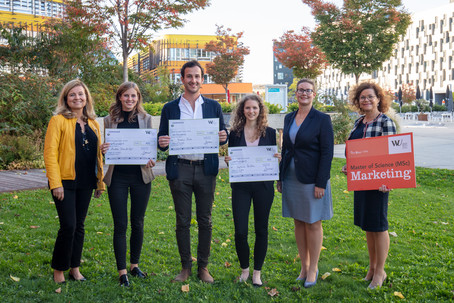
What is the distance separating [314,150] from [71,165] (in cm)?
248

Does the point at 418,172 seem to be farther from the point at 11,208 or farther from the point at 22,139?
the point at 22,139

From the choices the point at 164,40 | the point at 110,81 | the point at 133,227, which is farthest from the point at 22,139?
the point at 164,40

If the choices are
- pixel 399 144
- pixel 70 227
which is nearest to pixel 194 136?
pixel 70 227

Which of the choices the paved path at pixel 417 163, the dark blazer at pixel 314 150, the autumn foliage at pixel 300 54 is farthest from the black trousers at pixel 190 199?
the autumn foliage at pixel 300 54

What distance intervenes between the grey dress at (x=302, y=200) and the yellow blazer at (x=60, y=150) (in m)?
2.23

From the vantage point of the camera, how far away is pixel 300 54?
29406mm

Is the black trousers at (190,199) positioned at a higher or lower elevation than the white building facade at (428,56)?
lower

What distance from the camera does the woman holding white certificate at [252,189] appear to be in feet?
14.3

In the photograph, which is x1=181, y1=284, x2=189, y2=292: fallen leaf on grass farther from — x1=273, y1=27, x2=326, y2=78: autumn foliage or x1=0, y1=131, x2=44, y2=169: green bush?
x1=273, y1=27, x2=326, y2=78: autumn foliage

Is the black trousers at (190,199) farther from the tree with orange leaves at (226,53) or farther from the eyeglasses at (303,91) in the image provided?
the tree with orange leaves at (226,53)

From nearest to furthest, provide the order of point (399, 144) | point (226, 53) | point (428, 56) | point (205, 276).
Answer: point (399, 144), point (205, 276), point (226, 53), point (428, 56)

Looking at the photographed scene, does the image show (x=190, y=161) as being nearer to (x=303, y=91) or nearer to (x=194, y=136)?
(x=194, y=136)

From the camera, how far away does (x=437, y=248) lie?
592 centimetres

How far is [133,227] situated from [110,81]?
15.2 meters
